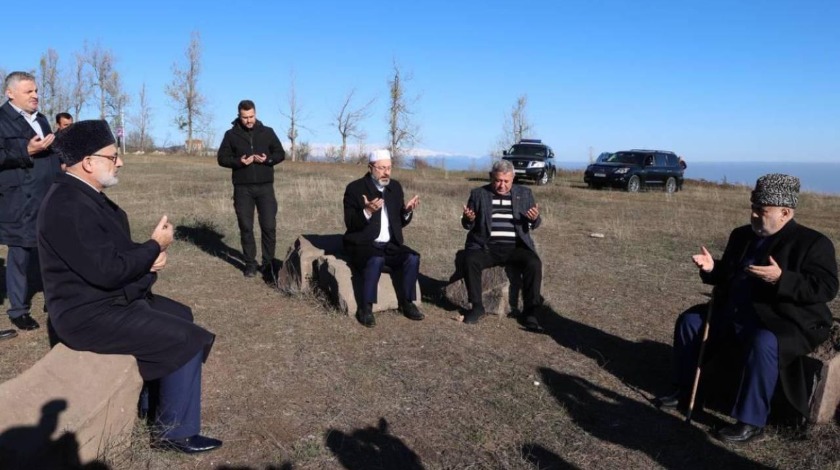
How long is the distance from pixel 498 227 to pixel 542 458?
2.89 meters

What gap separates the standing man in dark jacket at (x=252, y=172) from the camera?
7062 millimetres

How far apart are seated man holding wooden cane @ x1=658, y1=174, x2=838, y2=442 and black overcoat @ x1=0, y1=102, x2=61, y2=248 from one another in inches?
195

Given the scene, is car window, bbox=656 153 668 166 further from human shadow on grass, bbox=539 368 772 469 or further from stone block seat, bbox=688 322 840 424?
human shadow on grass, bbox=539 368 772 469

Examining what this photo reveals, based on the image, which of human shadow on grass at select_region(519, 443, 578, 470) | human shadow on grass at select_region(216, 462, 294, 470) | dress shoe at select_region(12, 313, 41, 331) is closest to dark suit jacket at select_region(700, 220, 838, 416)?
human shadow on grass at select_region(519, 443, 578, 470)

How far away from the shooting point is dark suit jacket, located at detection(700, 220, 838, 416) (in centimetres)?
362

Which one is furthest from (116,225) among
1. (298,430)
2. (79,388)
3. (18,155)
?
(18,155)

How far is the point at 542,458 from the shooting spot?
341 centimetres

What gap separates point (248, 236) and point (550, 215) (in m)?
7.88

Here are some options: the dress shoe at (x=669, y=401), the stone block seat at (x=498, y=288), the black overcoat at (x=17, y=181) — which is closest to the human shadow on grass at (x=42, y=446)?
the black overcoat at (x=17, y=181)

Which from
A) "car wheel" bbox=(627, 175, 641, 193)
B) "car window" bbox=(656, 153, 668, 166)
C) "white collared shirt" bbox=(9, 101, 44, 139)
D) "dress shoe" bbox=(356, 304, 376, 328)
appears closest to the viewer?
"white collared shirt" bbox=(9, 101, 44, 139)

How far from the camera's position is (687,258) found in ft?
29.2

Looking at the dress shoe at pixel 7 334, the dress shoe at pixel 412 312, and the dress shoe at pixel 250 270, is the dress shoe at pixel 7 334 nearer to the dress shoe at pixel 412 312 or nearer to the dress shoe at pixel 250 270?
the dress shoe at pixel 250 270

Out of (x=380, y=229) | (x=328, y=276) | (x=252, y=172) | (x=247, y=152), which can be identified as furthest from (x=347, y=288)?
(x=247, y=152)

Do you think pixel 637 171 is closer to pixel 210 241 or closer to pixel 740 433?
pixel 210 241
